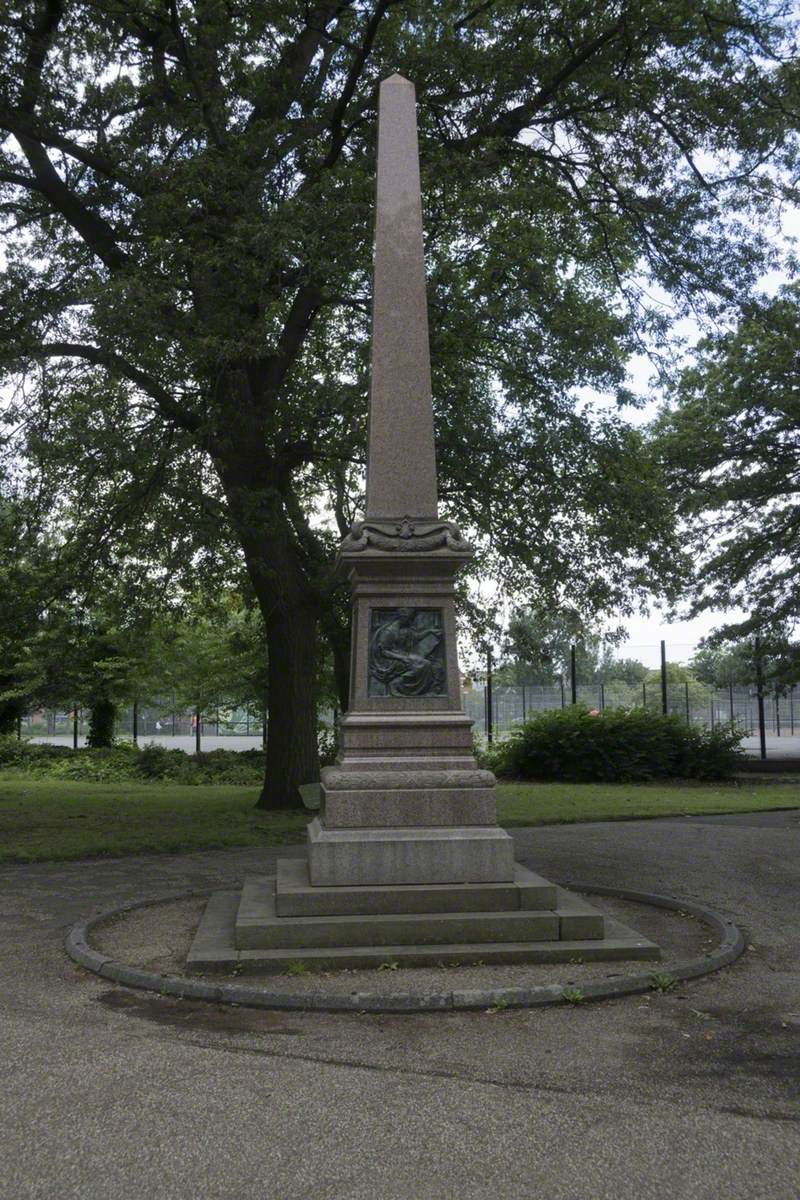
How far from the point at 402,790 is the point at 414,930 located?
3.45 ft

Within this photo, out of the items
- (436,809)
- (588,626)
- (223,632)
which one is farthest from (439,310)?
(223,632)

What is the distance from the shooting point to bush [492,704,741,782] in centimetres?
2314

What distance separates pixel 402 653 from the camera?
26.9 ft

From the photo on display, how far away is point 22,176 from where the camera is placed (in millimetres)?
14383

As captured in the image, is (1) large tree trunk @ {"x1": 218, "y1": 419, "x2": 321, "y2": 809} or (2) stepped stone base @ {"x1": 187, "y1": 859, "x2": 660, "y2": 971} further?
(1) large tree trunk @ {"x1": 218, "y1": 419, "x2": 321, "y2": 809}

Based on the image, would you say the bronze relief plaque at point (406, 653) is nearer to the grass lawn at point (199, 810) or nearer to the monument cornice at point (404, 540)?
the monument cornice at point (404, 540)

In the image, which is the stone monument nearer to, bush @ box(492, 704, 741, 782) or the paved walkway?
the paved walkway

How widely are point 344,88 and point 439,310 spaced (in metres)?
3.21

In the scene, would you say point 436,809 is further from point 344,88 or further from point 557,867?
point 344,88

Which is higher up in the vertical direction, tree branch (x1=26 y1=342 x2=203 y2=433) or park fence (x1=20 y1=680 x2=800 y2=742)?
tree branch (x1=26 y1=342 x2=203 y2=433)

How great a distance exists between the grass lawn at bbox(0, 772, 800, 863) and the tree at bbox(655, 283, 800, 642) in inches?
192

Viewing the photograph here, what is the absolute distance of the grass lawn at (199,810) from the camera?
12906mm

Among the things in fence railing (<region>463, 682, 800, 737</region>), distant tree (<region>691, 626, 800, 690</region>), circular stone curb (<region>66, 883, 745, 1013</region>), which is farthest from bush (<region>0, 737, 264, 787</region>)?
circular stone curb (<region>66, 883, 745, 1013</region>)

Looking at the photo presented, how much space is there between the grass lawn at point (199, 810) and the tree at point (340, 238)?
76.2 inches
